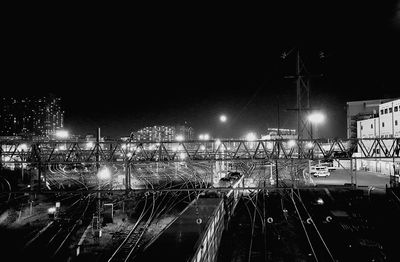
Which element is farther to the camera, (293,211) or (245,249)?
(293,211)

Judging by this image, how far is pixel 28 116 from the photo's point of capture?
499ft

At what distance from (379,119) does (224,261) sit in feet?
129

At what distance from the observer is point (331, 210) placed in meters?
24.8

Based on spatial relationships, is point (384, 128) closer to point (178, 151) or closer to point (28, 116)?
point (178, 151)

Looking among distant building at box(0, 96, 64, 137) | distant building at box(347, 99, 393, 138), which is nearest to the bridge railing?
distant building at box(347, 99, 393, 138)

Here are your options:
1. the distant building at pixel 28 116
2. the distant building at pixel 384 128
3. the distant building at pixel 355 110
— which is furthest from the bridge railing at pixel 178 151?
the distant building at pixel 28 116

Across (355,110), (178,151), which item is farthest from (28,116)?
(178,151)

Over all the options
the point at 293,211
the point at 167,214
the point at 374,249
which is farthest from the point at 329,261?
the point at 167,214

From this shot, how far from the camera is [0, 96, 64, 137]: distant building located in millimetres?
141125

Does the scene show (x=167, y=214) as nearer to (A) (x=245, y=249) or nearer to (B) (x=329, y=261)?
(A) (x=245, y=249)

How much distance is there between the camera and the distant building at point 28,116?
141 metres

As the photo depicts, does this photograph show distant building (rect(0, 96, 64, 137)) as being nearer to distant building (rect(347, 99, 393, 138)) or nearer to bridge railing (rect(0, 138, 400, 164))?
distant building (rect(347, 99, 393, 138))

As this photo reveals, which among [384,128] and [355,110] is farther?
[355,110]

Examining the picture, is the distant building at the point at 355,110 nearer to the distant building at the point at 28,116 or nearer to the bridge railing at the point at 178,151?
the bridge railing at the point at 178,151
